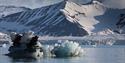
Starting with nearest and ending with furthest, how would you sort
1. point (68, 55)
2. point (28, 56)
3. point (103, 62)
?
point (103, 62) < point (28, 56) < point (68, 55)

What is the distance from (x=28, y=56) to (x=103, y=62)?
574 inches

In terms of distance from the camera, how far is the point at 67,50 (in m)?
96.9

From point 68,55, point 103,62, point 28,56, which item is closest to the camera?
point 103,62

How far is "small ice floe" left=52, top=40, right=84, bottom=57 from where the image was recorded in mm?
96025

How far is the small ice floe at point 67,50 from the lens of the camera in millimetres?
96025

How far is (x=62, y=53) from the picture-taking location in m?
98.3

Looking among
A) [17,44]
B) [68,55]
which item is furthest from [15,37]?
[68,55]

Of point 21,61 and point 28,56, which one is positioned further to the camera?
point 28,56

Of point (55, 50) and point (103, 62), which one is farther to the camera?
point (55, 50)

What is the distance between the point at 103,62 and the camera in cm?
8144

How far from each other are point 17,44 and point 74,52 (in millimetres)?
9320

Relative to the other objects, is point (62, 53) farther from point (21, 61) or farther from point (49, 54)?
point (21, 61)

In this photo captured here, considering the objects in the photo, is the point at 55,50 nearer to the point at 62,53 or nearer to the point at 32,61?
the point at 62,53

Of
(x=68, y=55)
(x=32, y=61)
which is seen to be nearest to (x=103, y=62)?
(x=32, y=61)
